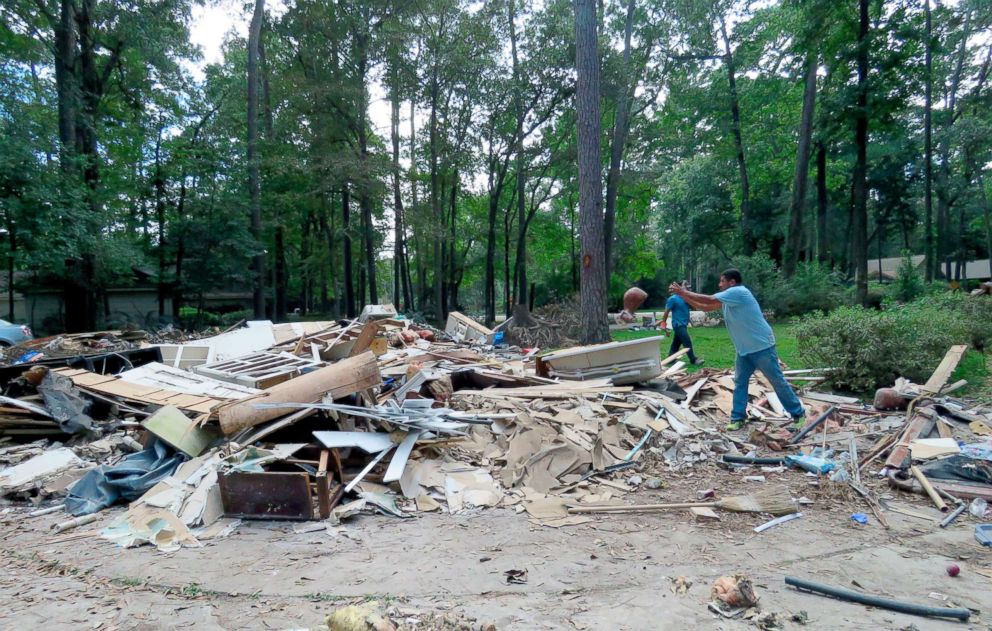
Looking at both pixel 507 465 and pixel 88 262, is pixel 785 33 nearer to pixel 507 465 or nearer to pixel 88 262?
pixel 507 465

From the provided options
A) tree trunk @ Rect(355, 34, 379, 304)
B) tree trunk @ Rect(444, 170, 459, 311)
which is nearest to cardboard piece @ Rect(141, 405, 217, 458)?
tree trunk @ Rect(355, 34, 379, 304)

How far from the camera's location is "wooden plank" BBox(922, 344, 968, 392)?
23.2 ft

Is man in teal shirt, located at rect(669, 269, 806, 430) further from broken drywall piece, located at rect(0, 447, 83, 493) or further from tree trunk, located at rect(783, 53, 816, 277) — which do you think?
tree trunk, located at rect(783, 53, 816, 277)

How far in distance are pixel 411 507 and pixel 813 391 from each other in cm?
667

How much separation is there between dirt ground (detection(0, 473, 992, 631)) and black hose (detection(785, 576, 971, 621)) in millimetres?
44

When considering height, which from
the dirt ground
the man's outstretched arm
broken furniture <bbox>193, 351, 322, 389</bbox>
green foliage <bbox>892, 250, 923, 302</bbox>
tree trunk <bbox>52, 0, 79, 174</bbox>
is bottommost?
the dirt ground

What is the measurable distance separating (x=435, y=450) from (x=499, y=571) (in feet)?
6.90

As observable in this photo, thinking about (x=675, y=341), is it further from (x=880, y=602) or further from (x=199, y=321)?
(x=199, y=321)

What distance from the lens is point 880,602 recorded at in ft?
9.27

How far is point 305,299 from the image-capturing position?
1607 inches

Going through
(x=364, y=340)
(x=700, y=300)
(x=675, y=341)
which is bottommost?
(x=675, y=341)

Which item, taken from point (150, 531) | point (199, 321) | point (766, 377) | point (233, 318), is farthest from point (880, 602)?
point (233, 318)

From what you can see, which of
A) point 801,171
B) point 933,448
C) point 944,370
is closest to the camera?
point 933,448

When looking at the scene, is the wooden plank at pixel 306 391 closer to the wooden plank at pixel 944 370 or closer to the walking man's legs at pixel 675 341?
the walking man's legs at pixel 675 341
